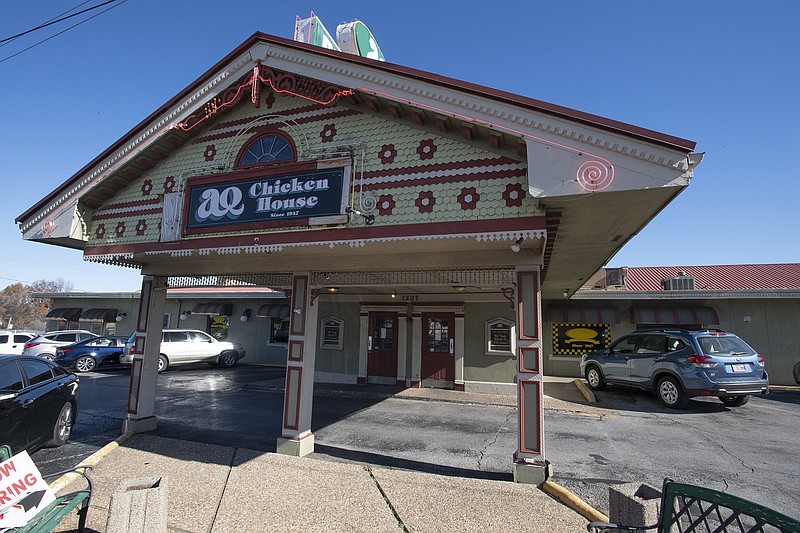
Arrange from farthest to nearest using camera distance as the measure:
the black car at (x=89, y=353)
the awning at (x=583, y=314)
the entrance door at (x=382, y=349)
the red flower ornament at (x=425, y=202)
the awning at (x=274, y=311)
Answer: the awning at (x=274, y=311) < the black car at (x=89, y=353) < the awning at (x=583, y=314) < the entrance door at (x=382, y=349) < the red flower ornament at (x=425, y=202)

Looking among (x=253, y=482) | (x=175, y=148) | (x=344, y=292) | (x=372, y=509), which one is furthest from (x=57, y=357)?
(x=372, y=509)

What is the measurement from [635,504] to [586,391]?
928 cm

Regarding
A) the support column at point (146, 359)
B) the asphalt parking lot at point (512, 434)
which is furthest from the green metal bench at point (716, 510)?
the support column at point (146, 359)

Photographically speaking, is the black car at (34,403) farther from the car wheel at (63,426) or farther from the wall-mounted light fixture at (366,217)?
the wall-mounted light fixture at (366,217)

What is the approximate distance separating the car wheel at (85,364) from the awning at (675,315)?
21.5 meters

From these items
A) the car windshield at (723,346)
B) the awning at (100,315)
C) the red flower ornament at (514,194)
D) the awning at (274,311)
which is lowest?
the car windshield at (723,346)

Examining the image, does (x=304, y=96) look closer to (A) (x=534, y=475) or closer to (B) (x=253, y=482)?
(B) (x=253, y=482)

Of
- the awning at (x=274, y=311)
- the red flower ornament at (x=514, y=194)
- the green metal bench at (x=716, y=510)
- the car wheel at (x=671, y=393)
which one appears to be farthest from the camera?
the awning at (x=274, y=311)

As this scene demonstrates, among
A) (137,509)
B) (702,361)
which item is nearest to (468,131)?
(137,509)

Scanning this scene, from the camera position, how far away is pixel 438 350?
43.3 feet

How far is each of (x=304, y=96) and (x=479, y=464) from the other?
20.9ft

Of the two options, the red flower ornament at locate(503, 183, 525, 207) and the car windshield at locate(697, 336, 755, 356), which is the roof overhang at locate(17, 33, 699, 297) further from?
the car windshield at locate(697, 336, 755, 356)

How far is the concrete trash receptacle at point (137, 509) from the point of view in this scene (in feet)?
12.2

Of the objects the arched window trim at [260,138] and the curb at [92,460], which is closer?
the curb at [92,460]
